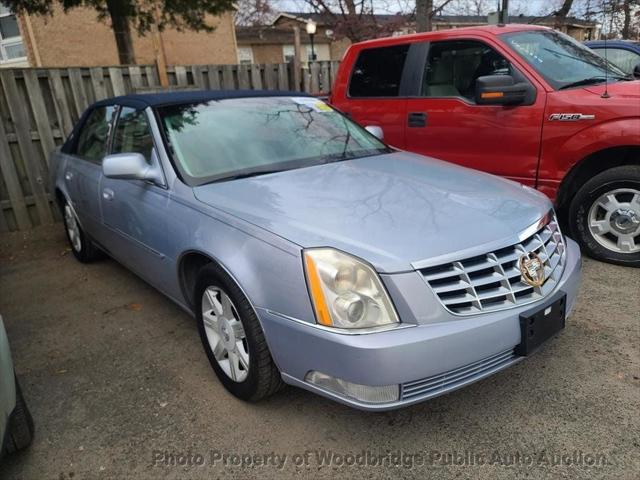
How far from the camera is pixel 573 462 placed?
2002 millimetres

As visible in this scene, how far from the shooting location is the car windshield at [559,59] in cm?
394

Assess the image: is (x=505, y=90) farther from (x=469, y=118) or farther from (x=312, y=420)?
(x=312, y=420)

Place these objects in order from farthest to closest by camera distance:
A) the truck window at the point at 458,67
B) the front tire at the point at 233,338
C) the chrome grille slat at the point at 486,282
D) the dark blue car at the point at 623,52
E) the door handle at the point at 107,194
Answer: the dark blue car at the point at 623,52 → the truck window at the point at 458,67 → the door handle at the point at 107,194 → the front tire at the point at 233,338 → the chrome grille slat at the point at 486,282

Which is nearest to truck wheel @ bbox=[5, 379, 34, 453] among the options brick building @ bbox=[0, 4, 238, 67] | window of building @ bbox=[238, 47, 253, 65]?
brick building @ bbox=[0, 4, 238, 67]

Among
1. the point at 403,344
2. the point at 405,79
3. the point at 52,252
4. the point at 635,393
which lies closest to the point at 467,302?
the point at 403,344

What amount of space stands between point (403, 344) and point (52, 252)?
4.58 meters

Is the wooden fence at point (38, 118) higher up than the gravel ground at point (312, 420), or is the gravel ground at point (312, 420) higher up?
the wooden fence at point (38, 118)

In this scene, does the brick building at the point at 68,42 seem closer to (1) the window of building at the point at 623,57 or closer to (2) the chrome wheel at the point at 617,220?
(1) the window of building at the point at 623,57

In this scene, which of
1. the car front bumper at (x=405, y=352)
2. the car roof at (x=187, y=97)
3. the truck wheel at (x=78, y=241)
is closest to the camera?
the car front bumper at (x=405, y=352)

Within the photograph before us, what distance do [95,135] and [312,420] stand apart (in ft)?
10.3

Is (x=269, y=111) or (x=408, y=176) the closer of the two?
(x=408, y=176)

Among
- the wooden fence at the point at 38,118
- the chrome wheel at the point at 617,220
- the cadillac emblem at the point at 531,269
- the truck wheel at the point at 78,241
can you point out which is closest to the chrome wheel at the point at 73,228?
the truck wheel at the point at 78,241

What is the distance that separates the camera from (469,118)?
167 inches

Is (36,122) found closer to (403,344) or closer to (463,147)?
(463,147)
